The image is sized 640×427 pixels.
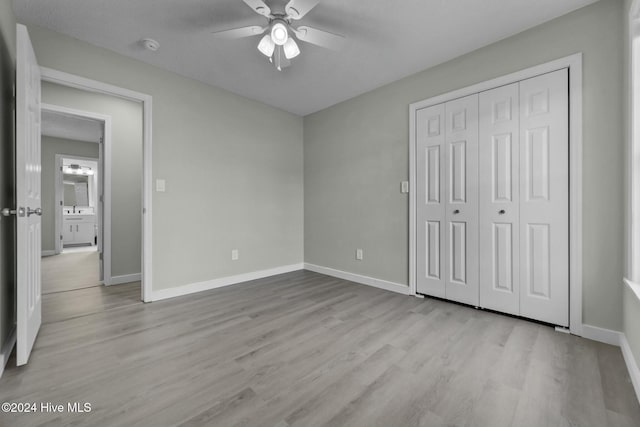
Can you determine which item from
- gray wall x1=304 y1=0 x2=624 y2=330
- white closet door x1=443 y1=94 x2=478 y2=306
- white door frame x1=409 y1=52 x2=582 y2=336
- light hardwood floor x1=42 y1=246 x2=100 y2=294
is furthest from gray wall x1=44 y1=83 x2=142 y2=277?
white door frame x1=409 y1=52 x2=582 y2=336

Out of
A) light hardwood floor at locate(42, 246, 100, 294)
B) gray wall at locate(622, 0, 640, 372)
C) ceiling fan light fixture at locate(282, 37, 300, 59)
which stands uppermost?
ceiling fan light fixture at locate(282, 37, 300, 59)

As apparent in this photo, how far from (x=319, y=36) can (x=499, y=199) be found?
204 cm

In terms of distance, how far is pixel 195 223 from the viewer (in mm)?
3059

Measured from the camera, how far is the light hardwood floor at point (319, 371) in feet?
3.92

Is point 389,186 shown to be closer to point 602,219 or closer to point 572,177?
point 572,177

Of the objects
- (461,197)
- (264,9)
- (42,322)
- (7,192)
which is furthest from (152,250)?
(461,197)

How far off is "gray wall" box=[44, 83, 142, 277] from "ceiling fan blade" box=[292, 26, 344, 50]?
296 cm

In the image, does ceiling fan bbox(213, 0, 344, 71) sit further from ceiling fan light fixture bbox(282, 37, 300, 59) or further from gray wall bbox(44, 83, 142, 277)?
gray wall bbox(44, 83, 142, 277)

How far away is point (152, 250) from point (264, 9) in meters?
2.43

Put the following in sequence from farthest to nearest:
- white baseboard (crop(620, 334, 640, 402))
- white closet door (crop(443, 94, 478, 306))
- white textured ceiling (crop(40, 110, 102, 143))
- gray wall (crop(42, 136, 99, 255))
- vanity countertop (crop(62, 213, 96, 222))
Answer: vanity countertop (crop(62, 213, 96, 222)) → gray wall (crop(42, 136, 99, 255)) → white textured ceiling (crop(40, 110, 102, 143)) → white closet door (crop(443, 94, 478, 306)) → white baseboard (crop(620, 334, 640, 402))

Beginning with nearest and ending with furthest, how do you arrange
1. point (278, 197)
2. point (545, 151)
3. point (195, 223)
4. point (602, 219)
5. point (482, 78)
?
point (602, 219) < point (545, 151) < point (482, 78) < point (195, 223) < point (278, 197)

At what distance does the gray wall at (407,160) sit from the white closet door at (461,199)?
0.36 metres

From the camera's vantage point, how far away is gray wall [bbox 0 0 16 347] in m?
1.62

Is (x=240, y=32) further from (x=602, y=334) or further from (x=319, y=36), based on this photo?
(x=602, y=334)
